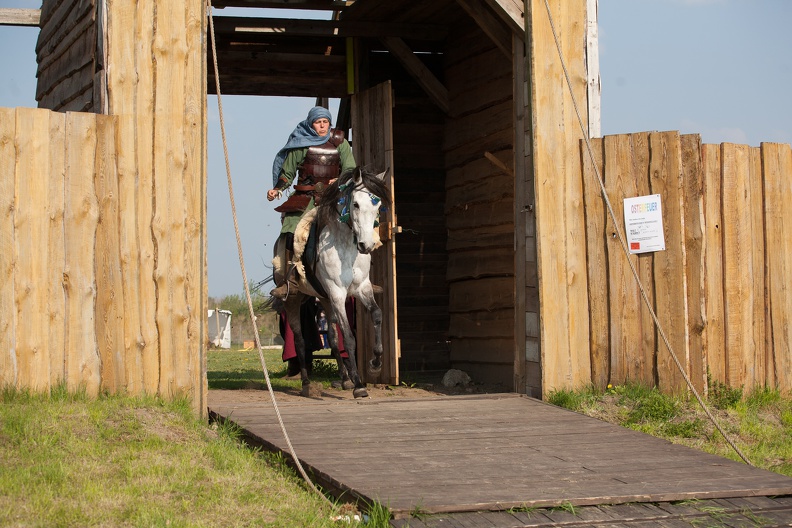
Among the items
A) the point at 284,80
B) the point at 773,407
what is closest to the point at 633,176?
the point at 773,407

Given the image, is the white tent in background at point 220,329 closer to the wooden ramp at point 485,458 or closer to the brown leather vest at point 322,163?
the brown leather vest at point 322,163

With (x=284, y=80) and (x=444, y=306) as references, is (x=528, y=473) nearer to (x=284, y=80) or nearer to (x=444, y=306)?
(x=444, y=306)

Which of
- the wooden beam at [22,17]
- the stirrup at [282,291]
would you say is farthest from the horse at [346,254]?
the wooden beam at [22,17]

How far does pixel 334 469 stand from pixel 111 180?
2933 millimetres

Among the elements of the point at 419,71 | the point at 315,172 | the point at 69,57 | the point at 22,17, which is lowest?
the point at 315,172

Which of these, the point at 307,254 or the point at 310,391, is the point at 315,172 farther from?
the point at 310,391

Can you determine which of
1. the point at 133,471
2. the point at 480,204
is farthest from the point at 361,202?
the point at 133,471

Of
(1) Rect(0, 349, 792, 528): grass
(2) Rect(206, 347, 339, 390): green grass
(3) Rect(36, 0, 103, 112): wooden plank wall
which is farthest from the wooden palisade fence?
(2) Rect(206, 347, 339, 390): green grass

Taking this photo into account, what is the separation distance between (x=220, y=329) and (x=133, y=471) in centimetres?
2204

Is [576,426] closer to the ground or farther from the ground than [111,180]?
closer to the ground

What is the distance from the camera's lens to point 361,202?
28.4 feet

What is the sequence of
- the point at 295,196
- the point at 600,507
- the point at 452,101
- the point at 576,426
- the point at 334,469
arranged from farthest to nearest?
the point at 452,101, the point at 295,196, the point at 576,426, the point at 334,469, the point at 600,507

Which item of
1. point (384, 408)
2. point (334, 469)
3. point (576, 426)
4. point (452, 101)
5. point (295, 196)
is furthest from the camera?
point (452, 101)

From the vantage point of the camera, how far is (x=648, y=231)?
8.27 meters
